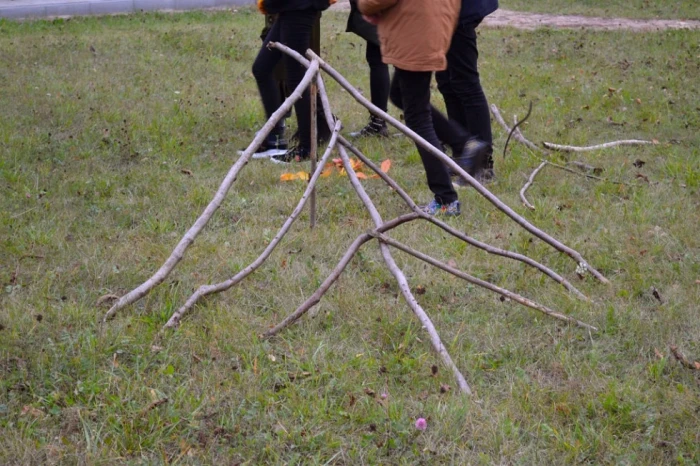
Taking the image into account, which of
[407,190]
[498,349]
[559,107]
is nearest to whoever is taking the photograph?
[498,349]

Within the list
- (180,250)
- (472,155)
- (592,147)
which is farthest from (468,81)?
(180,250)

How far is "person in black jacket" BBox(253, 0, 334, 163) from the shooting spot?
4895mm

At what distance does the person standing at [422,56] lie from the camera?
13.0 ft

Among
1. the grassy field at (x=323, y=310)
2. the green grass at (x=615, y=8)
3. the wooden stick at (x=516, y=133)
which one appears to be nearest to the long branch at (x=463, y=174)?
the grassy field at (x=323, y=310)

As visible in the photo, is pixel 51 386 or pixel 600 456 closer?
pixel 600 456

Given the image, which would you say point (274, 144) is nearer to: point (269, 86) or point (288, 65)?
point (269, 86)

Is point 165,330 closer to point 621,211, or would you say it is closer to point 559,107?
point 621,211

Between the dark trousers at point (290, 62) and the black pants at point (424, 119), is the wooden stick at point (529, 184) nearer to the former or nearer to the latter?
the black pants at point (424, 119)

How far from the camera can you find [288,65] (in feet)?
16.8

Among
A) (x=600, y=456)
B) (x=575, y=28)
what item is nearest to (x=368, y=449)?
(x=600, y=456)

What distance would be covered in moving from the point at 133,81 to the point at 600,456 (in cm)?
593

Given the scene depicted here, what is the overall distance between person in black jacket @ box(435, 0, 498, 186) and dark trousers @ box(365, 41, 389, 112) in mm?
812

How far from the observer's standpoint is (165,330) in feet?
10.2

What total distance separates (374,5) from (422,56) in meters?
0.33
